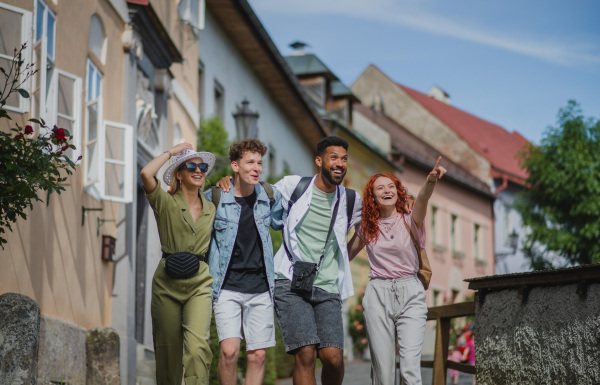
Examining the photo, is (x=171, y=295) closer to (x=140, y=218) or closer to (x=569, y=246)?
(x=140, y=218)

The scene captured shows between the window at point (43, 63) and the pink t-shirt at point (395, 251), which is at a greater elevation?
the window at point (43, 63)

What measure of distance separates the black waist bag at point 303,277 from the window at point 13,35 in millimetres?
2791

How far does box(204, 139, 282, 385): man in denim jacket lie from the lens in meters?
7.07

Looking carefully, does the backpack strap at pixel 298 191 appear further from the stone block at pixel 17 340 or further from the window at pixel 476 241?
the window at pixel 476 241

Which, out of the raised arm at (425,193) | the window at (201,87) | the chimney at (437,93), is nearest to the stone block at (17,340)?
the raised arm at (425,193)

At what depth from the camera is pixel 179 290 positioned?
22.8 ft

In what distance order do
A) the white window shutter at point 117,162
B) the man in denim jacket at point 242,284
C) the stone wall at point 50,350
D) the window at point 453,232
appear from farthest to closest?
1. the window at point 453,232
2. the white window shutter at point 117,162
3. the man in denim jacket at point 242,284
4. the stone wall at point 50,350

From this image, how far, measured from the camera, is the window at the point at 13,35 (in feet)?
28.0

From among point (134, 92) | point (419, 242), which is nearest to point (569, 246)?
point (134, 92)

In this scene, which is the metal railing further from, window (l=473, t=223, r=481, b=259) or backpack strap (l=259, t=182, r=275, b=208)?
window (l=473, t=223, r=481, b=259)

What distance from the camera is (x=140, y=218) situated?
15.7m

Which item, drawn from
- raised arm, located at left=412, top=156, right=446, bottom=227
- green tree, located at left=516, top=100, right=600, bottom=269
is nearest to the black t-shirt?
raised arm, located at left=412, top=156, right=446, bottom=227

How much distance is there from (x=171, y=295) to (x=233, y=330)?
1.62ft

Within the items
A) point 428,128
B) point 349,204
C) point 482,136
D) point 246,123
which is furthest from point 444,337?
point 482,136
